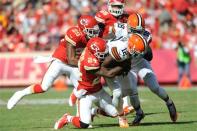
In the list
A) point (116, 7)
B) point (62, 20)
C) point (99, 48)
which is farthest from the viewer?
point (62, 20)

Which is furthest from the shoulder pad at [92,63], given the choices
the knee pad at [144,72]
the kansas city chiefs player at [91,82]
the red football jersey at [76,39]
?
the knee pad at [144,72]

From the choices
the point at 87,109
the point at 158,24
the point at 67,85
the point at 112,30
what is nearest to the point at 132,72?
the point at 112,30

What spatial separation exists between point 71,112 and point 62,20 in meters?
9.66

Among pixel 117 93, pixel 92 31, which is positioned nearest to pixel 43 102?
pixel 92 31

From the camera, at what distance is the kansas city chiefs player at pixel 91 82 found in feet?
29.4

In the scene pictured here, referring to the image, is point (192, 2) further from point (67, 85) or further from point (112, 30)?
point (112, 30)

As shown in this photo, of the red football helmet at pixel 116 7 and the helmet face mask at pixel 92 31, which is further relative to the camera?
the red football helmet at pixel 116 7

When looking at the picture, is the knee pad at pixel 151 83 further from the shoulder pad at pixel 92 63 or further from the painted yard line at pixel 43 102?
the painted yard line at pixel 43 102

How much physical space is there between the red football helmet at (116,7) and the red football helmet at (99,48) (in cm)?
171

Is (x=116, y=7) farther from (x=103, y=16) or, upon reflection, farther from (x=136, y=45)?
(x=136, y=45)

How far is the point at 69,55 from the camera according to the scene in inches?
413

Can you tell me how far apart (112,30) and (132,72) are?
71 cm

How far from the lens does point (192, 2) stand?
22578 mm

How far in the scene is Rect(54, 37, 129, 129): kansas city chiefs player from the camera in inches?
352
